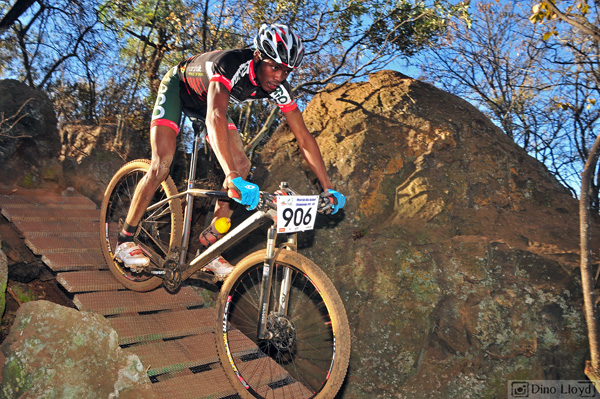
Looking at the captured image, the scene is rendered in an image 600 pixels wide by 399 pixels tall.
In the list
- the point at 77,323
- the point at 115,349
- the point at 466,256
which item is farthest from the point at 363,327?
the point at 77,323

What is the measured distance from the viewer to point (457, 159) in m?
5.42

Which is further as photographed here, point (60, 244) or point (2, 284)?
point (60, 244)

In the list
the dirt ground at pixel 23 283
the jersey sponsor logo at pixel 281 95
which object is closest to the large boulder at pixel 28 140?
the dirt ground at pixel 23 283

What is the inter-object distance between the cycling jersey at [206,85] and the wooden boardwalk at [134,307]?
5.93 feet

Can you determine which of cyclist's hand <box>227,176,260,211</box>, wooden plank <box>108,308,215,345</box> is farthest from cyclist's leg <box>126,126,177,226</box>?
cyclist's hand <box>227,176,260,211</box>

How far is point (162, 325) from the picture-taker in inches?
155

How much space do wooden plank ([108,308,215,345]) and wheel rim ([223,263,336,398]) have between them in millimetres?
329

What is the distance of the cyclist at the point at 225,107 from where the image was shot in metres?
3.10

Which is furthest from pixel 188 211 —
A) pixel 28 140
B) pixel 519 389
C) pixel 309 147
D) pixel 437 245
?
pixel 28 140

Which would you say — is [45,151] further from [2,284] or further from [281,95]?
[281,95]

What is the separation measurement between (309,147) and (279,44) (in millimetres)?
928

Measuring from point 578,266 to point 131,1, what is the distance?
26.5 feet

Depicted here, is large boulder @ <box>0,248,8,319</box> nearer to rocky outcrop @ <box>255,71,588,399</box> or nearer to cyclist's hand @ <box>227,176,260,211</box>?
cyclist's hand @ <box>227,176,260,211</box>

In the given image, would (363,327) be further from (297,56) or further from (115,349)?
(297,56)
